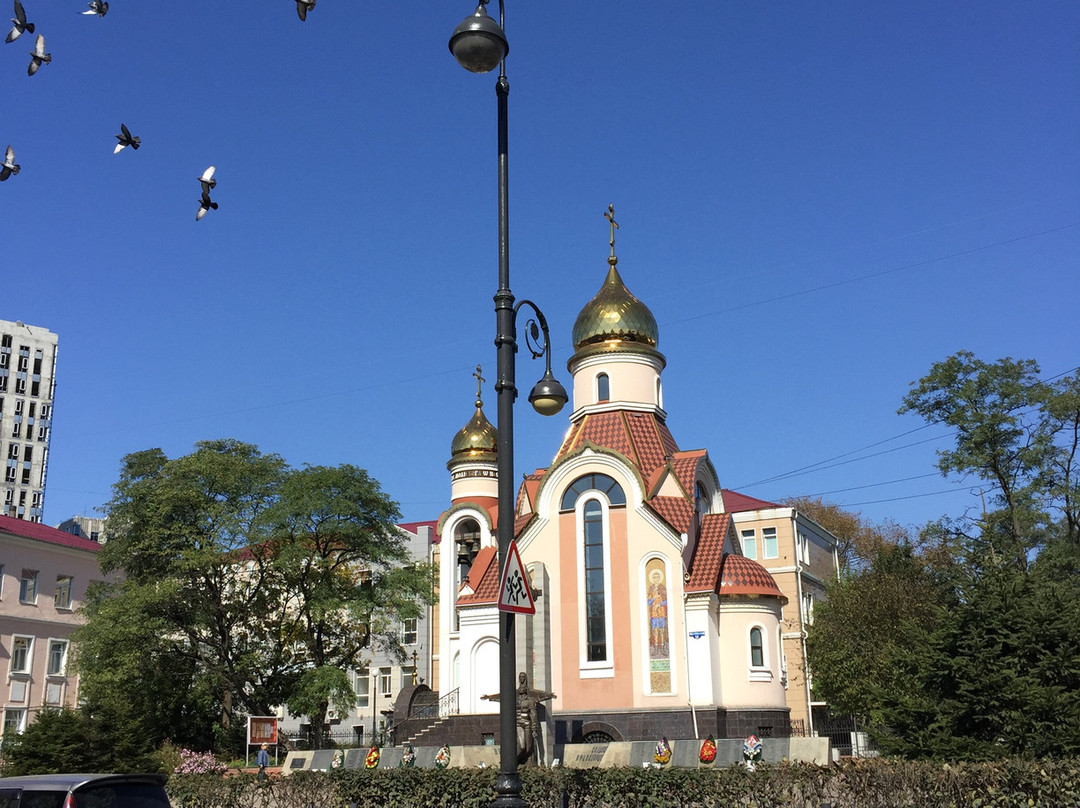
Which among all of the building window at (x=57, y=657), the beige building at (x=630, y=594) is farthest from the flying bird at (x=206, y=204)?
the building window at (x=57, y=657)

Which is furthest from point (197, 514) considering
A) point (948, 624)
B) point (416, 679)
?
point (948, 624)

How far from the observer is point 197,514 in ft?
121

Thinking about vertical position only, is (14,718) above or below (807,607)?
below

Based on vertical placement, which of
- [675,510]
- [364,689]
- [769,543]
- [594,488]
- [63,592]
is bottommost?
[364,689]

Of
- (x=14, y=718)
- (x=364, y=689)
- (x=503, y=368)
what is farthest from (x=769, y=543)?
(x=503, y=368)

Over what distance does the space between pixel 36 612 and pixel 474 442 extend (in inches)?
736

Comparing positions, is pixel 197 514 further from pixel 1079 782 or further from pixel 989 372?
pixel 1079 782

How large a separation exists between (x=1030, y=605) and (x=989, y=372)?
2199cm

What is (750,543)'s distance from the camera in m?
46.6

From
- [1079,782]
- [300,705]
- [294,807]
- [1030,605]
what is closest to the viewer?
[1079,782]

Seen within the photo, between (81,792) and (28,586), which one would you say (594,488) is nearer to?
(81,792)

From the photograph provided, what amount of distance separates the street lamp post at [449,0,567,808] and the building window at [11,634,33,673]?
120 feet

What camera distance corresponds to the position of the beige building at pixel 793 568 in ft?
142

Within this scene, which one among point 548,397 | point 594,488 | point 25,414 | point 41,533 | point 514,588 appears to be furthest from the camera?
point 25,414
